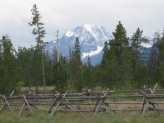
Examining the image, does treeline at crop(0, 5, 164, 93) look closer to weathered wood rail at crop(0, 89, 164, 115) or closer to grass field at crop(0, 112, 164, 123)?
weathered wood rail at crop(0, 89, 164, 115)

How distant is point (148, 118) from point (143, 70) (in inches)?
2220

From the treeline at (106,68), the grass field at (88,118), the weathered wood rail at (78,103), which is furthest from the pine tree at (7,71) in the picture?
the grass field at (88,118)

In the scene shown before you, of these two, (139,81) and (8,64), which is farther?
(139,81)

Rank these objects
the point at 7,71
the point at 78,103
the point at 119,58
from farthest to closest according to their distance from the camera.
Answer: the point at 119,58, the point at 7,71, the point at 78,103

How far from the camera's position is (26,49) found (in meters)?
115

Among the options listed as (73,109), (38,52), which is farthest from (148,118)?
(38,52)

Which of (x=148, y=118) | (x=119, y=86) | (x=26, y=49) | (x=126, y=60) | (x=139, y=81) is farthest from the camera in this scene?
(x=26, y=49)

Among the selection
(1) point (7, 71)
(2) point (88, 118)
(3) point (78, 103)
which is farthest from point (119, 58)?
(2) point (88, 118)

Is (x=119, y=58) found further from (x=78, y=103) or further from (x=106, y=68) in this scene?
(x=78, y=103)

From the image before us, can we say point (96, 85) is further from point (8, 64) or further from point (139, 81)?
point (8, 64)

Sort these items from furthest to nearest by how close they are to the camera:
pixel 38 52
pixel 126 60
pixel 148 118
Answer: pixel 38 52 < pixel 126 60 < pixel 148 118

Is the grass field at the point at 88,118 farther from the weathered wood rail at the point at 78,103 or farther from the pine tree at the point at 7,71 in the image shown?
the pine tree at the point at 7,71

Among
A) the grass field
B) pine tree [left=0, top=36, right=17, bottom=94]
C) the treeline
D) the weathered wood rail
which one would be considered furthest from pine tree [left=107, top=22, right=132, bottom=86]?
the grass field

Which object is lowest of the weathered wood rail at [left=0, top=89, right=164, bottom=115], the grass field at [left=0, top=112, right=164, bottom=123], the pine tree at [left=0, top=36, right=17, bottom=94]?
the grass field at [left=0, top=112, right=164, bottom=123]
